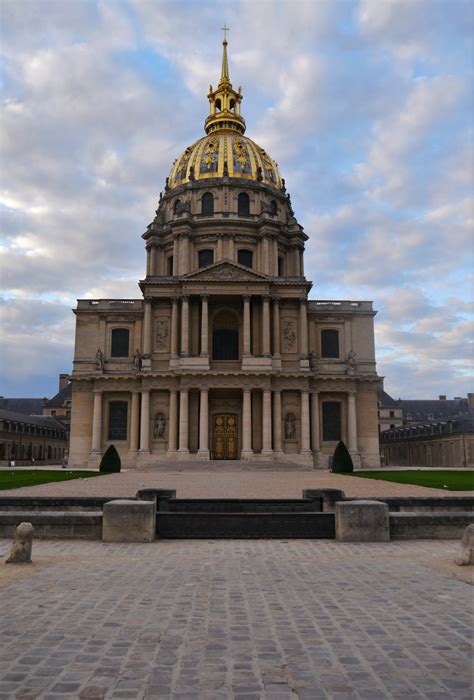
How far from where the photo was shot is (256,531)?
12.8 m

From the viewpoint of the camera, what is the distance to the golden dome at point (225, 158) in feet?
215

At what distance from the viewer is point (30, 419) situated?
2869 inches

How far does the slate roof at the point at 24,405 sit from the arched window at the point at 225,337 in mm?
51385

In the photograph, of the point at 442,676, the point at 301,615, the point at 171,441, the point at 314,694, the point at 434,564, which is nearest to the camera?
the point at 314,694

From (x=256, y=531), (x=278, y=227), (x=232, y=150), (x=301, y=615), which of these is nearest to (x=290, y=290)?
(x=278, y=227)

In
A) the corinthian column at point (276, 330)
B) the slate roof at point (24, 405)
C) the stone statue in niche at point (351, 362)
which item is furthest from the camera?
the slate roof at point (24, 405)

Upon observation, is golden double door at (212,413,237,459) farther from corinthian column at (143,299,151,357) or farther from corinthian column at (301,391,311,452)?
corinthian column at (143,299,151,357)

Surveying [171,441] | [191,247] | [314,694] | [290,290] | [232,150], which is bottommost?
[314,694]

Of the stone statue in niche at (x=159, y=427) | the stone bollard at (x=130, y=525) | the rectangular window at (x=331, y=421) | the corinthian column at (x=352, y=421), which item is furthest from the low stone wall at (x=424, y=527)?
the rectangular window at (x=331, y=421)

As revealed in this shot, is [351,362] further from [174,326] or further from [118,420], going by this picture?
[118,420]

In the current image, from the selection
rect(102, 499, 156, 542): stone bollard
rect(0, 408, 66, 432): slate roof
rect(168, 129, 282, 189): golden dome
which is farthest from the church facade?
rect(102, 499, 156, 542): stone bollard

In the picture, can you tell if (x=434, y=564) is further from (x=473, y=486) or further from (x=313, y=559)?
(x=473, y=486)

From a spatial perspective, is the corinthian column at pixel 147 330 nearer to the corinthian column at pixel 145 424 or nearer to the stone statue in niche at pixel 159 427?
the corinthian column at pixel 145 424

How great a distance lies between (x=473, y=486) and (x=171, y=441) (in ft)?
99.2
